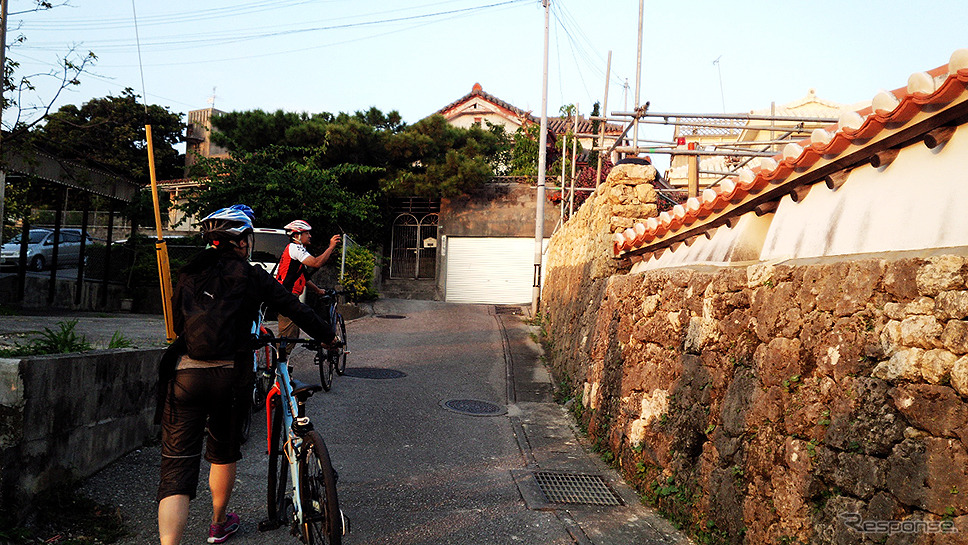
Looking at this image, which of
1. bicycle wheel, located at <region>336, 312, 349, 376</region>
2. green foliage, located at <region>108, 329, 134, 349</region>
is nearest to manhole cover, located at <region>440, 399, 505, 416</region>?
bicycle wheel, located at <region>336, 312, 349, 376</region>

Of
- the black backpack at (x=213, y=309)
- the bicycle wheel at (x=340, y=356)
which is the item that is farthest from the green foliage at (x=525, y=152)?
the black backpack at (x=213, y=309)

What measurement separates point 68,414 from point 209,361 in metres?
1.54

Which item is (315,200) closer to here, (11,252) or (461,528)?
(11,252)

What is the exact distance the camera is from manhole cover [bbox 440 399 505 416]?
812 cm

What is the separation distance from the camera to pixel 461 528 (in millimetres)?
4488

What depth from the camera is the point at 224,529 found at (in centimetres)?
402

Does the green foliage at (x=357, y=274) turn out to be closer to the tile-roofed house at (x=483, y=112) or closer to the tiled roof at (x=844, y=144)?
the tiled roof at (x=844, y=144)

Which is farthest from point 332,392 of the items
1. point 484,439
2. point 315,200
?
point 315,200

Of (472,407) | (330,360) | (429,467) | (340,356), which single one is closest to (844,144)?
(429,467)

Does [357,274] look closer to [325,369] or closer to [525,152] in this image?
[325,369]

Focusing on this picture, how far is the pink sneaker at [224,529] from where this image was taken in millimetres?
3984

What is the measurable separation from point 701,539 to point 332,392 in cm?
529

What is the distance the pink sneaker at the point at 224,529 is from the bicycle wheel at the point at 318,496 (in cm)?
82

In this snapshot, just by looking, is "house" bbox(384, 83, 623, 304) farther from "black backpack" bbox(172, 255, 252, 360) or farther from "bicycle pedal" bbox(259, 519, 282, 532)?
"black backpack" bbox(172, 255, 252, 360)
